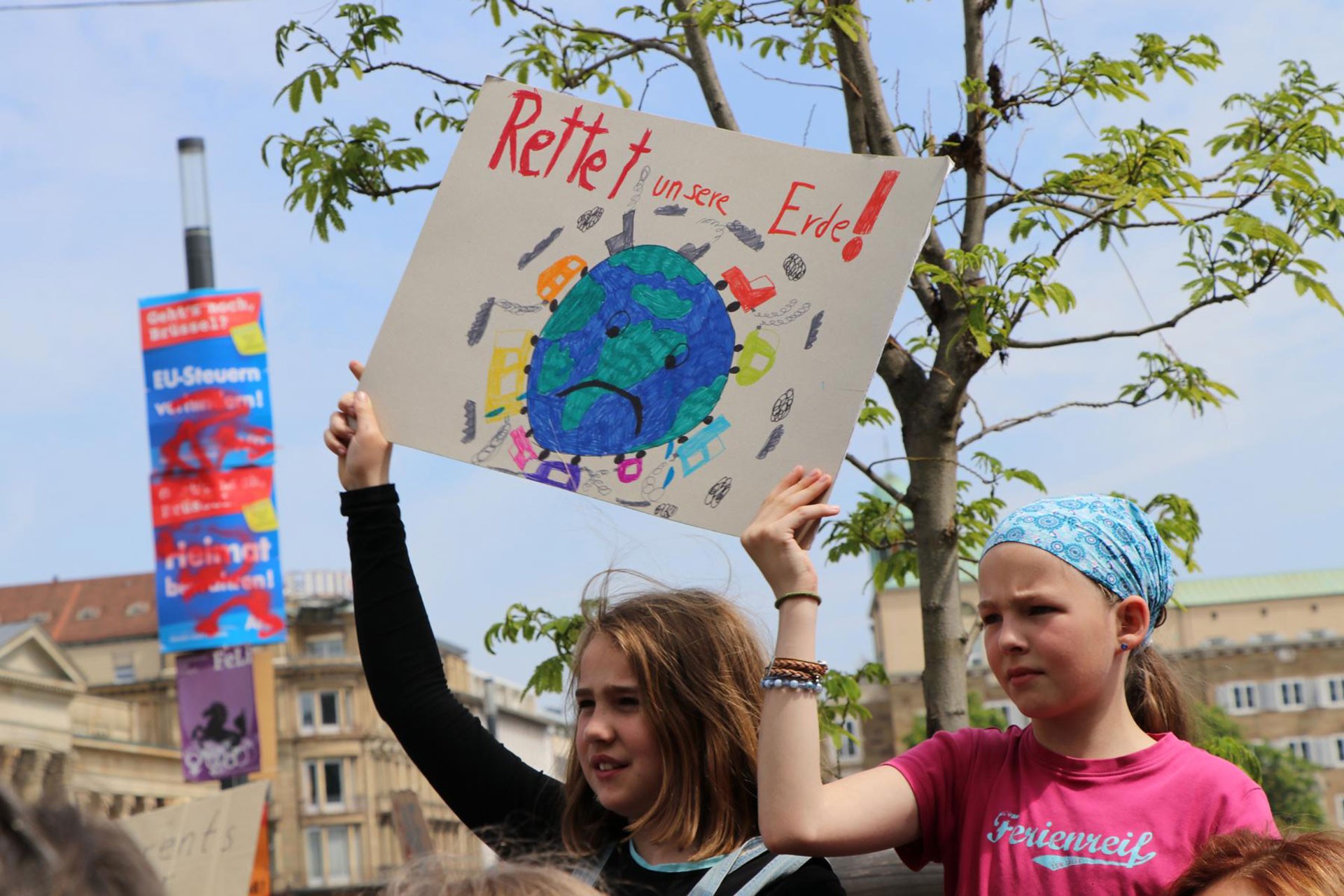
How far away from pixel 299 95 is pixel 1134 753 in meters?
3.36

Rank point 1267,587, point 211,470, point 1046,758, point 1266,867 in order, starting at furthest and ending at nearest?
point 1267,587 < point 211,470 < point 1046,758 < point 1266,867

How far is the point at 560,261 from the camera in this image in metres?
2.67

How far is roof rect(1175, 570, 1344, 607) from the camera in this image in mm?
96062

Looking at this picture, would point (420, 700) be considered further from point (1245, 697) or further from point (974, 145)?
point (1245, 697)

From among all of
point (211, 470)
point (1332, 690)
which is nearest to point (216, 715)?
point (211, 470)

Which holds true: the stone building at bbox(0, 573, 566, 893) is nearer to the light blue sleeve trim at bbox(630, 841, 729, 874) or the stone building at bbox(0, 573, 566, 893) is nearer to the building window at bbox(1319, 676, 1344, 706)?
the building window at bbox(1319, 676, 1344, 706)

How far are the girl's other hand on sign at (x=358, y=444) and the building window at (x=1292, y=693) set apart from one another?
8052 centimetres

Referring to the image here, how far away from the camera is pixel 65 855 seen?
0.78 meters

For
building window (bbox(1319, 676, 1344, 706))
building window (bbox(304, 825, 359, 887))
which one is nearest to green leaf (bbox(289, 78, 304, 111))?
building window (bbox(304, 825, 359, 887))

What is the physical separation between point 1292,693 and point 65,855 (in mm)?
82932

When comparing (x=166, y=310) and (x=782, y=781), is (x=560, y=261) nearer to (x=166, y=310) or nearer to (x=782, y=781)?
(x=782, y=781)

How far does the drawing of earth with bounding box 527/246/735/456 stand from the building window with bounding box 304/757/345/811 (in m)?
68.6

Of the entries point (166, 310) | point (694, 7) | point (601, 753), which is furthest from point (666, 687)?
point (166, 310)

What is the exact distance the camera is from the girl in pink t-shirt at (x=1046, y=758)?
191 cm
